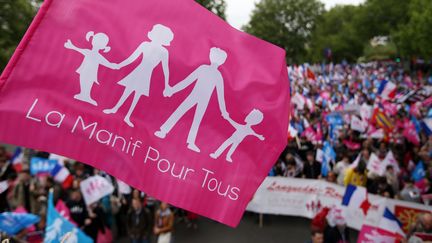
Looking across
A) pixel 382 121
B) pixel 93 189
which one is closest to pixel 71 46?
pixel 93 189

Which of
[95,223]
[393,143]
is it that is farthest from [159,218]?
[393,143]

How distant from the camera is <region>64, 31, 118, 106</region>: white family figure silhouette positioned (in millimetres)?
3037

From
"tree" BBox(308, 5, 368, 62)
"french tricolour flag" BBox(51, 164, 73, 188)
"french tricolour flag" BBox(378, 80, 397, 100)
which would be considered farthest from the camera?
"tree" BBox(308, 5, 368, 62)

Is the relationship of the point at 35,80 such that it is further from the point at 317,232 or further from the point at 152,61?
the point at 317,232

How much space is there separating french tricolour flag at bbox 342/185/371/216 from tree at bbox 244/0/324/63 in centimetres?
6671

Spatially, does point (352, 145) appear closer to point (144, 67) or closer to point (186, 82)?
point (186, 82)

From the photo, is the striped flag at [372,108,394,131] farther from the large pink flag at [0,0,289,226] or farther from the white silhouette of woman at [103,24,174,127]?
the white silhouette of woman at [103,24,174,127]

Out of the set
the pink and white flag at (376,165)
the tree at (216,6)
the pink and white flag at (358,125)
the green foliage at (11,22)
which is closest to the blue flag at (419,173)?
the pink and white flag at (376,165)

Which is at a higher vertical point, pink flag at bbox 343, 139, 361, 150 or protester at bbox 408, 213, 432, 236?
pink flag at bbox 343, 139, 361, 150

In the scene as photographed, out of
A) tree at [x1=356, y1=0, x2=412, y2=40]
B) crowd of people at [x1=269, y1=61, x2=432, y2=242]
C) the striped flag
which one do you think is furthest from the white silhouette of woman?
tree at [x1=356, y1=0, x2=412, y2=40]

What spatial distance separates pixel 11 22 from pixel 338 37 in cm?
6182

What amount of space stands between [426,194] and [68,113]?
7.34m

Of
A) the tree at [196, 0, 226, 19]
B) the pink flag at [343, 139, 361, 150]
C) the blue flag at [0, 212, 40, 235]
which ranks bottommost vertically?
the blue flag at [0, 212, 40, 235]

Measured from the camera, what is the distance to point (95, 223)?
7.64 meters
